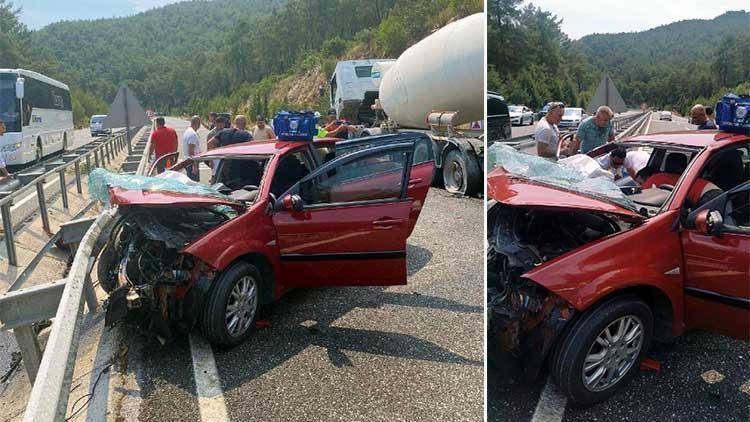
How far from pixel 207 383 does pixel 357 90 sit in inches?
635

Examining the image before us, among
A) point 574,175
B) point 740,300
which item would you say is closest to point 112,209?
point 574,175

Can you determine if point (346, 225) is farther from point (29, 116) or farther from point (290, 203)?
point (29, 116)

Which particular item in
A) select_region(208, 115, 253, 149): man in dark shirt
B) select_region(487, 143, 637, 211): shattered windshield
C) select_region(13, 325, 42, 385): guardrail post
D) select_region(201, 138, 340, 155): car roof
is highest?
select_region(208, 115, 253, 149): man in dark shirt

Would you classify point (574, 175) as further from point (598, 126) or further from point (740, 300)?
point (598, 126)

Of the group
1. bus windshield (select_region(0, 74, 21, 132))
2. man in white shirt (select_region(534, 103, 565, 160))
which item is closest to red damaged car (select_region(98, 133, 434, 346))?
man in white shirt (select_region(534, 103, 565, 160))

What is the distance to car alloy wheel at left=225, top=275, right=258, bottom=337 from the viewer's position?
418 centimetres

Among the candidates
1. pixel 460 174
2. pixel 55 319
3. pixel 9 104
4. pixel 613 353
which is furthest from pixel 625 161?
pixel 9 104

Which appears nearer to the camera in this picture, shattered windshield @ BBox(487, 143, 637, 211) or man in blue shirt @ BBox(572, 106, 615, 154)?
shattered windshield @ BBox(487, 143, 637, 211)

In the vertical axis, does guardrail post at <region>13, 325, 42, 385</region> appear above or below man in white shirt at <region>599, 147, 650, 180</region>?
below

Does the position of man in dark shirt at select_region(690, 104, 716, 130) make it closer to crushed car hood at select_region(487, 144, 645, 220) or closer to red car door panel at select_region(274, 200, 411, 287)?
crushed car hood at select_region(487, 144, 645, 220)

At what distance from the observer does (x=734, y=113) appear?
290cm

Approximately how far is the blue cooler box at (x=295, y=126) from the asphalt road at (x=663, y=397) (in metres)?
3.06

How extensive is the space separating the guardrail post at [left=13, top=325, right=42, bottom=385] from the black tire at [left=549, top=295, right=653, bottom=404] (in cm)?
336

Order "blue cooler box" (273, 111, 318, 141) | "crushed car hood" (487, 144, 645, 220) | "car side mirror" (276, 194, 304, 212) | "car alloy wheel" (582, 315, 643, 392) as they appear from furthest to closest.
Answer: "blue cooler box" (273, 111, 318, 141), "car side mirror" (276, 194, 304, 212), "car alloy wheel" (582, 315, 643, 392), "crushed car hood" (487, 144, 645, 220)
